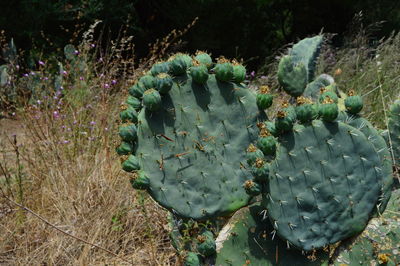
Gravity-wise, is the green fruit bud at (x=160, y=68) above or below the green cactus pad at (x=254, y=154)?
above

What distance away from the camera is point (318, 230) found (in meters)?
2.64

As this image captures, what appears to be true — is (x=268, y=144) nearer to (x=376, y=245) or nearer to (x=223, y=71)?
(x=223, y=71)

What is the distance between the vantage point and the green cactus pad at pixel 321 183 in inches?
101

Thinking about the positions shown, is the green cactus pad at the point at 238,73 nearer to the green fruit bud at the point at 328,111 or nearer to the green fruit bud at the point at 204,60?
the green fruit bud at the point at 204,60

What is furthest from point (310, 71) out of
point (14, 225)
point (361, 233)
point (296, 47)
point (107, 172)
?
point (14, 225)

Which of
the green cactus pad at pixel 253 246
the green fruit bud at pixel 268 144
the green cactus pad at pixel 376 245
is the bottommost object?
the green cactus pad at pixel 253 246

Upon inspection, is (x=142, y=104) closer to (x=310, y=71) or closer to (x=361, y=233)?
(x=361, y=233)

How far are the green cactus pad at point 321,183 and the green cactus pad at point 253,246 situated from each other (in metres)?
0.14

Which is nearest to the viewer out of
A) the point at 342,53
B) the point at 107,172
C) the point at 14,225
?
the point at 14,225

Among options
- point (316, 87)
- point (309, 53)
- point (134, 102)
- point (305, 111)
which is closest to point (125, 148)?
point (134, 102)

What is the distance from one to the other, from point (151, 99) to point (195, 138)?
30 cm

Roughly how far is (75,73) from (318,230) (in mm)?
3091

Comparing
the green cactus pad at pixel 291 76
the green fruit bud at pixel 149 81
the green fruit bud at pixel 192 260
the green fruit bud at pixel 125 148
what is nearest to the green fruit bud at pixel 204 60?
the green fruit bud at pixel 149 81

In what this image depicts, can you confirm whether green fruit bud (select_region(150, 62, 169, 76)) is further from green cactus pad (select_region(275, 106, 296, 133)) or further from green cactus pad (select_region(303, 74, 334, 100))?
green cactus pad (select_region(303, 74, 334, 100))
